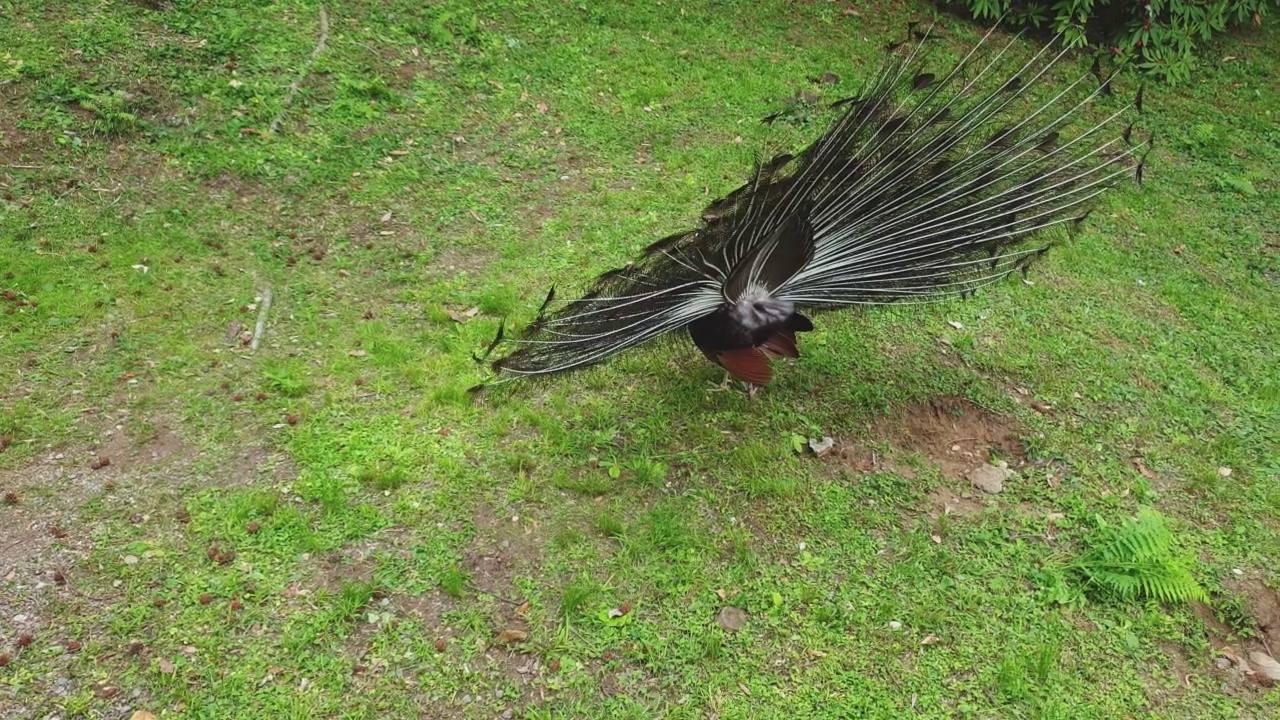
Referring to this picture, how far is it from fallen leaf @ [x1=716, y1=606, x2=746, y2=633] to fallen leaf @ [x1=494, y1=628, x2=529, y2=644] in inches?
30.9

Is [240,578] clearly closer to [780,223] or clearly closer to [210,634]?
[210,634]

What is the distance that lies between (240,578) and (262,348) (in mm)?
1597

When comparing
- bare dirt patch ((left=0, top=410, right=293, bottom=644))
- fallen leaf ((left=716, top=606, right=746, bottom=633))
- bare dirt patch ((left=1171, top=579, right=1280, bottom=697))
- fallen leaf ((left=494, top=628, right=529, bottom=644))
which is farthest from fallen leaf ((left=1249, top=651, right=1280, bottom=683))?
bare dirt patch ((left=0, top=410, right=293, bottom=644))

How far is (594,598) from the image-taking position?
11.2 ft

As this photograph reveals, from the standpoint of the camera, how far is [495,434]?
4176 mm

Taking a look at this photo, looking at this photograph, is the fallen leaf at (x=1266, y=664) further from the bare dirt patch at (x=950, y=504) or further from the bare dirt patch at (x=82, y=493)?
the bare dirt patch at (x=82, y=493)

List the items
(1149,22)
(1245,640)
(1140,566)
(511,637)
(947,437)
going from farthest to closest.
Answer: (1149,22)
(947,437)
(1140,566)
(1245,640)
(511,637)

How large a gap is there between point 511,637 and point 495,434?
1.19 meters

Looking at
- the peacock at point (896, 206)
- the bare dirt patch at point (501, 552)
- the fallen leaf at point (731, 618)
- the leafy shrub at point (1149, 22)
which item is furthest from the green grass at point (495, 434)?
the leafy shrub at point (1149, 22)

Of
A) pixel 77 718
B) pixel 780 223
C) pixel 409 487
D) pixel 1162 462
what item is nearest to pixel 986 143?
→ pixel 780 223

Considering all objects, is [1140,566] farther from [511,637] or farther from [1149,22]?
[1149,22]

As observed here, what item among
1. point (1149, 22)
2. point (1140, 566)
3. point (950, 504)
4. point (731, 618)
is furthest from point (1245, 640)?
point (1149, 22)

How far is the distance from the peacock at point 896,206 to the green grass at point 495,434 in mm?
565

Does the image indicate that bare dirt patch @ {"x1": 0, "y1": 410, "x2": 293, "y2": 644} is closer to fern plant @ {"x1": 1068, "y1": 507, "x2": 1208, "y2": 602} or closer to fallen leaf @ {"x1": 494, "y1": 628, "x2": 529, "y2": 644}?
fallen leaf @ {"x1": 494, "y1": 628, "x2": 529, "y2": 644}
